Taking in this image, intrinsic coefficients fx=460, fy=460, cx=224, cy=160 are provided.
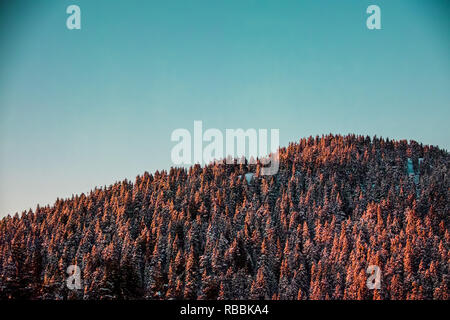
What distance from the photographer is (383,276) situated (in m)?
119

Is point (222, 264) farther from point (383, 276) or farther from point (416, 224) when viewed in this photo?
point (416, 224)

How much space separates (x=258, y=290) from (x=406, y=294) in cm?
3613

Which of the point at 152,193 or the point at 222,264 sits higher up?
the point at 152,193

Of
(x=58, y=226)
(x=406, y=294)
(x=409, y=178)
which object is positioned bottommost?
(x=406, y=294)

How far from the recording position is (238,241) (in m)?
142

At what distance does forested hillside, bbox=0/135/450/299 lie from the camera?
10575 cm

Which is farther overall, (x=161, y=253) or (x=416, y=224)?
(x=416, y=224)

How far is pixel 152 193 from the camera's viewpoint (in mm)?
189875

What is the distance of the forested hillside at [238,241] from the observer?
10575 centimetres

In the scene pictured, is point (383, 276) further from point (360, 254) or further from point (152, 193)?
point (152, 193)
